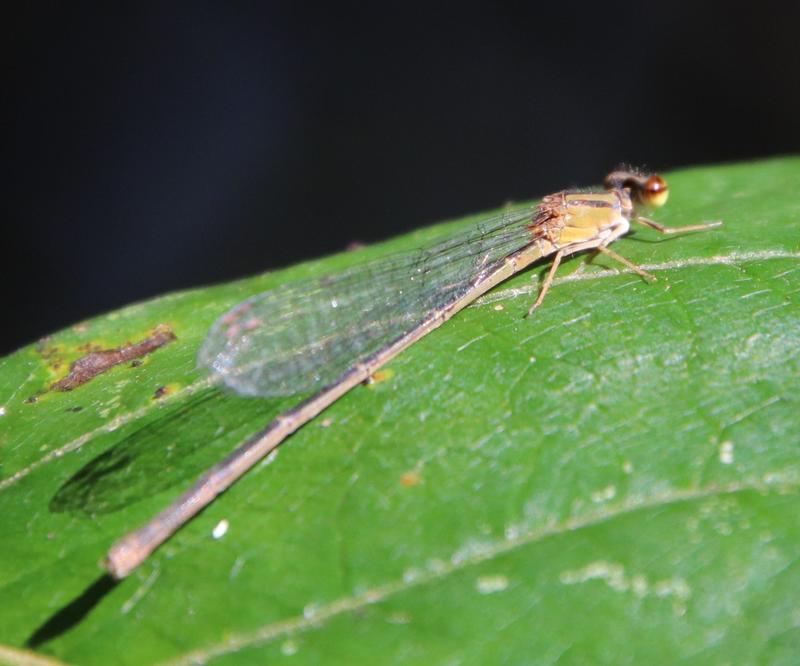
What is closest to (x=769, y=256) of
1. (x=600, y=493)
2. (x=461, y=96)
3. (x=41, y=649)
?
(x=600, y=493)

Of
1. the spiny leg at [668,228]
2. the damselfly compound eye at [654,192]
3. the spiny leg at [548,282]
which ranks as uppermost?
the damselfly compound eye at [654,192]

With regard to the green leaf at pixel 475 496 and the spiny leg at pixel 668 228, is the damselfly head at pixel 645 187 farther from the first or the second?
the green leaf at pixel 475 496

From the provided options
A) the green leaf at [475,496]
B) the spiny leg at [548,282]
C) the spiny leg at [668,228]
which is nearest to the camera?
the green leaf at [475,496]

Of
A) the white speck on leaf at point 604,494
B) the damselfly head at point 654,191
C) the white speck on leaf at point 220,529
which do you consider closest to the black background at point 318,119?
the damselfly head at point 654,191

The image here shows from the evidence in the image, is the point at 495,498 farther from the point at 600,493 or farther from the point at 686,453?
the point at 686,453

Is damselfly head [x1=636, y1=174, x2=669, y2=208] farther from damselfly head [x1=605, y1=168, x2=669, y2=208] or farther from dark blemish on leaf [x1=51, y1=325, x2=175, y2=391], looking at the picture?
dark blemish on leaf [x1=51, y1=325, x2=175, y2=391]

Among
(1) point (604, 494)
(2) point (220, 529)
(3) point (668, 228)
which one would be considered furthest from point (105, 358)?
(3) point (668, 228)

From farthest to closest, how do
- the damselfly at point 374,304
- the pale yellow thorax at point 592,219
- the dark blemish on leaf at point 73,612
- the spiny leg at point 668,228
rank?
the pale yellow thorax at point 592,219
the spiny leg at point 668,228
the damselfly at point 374,304
the dark blemish on leaf at point 73,612
